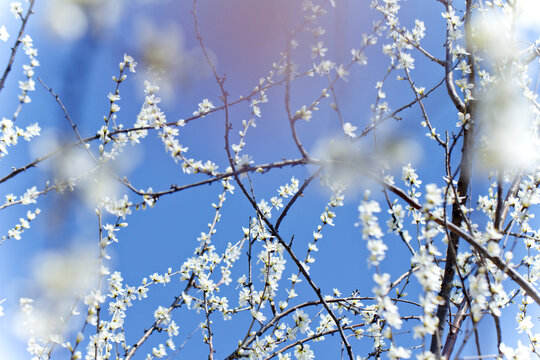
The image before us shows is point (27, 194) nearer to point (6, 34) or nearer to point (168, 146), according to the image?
point (6, 34)

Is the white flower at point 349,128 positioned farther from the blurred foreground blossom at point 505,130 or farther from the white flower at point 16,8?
the white flower at point 16,8

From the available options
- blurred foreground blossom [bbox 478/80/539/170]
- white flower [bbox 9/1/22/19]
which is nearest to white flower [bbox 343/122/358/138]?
blurred foreground blossom [bbox 478/80/539/170]

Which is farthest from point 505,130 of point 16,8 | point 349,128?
point 16,8

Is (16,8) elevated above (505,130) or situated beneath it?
elevated above

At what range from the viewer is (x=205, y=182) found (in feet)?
5.30

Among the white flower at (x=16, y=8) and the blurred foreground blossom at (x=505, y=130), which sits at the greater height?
the white flower at (x=16, y=8)

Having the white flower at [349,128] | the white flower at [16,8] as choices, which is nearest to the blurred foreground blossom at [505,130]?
the white flower at [349,128]

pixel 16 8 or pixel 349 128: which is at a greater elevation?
pixel 16 8

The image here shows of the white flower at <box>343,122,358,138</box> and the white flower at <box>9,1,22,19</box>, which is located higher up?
the white flower at <box>9,1,22,19</box>

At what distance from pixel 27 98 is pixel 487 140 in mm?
3421

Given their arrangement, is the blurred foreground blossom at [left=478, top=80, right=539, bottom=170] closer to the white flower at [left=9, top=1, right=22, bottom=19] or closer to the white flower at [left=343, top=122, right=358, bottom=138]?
the white flower at [left=343, top=122, right=358, bottom=138]

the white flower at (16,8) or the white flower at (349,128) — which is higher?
the white flower at (16,8)

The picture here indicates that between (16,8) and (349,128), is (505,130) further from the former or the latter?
(16,8)

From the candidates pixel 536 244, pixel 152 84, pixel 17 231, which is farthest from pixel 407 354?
pixel 17 231
